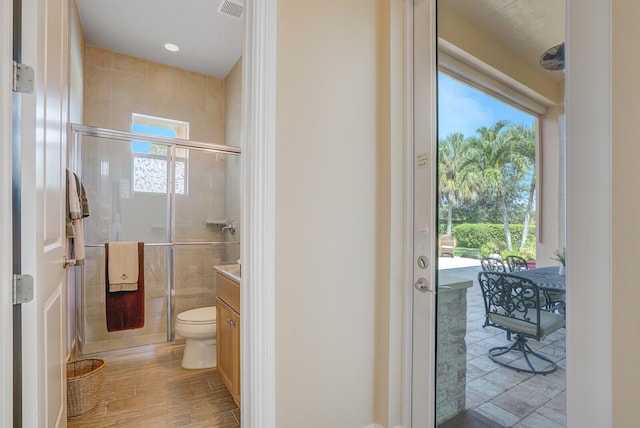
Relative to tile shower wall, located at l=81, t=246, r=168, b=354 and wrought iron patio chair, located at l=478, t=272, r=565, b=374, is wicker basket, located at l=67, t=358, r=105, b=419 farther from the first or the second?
wrought iron patio chair, located at l=478, t=272, r=565, b=374

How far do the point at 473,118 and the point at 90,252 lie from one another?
10.9 feet

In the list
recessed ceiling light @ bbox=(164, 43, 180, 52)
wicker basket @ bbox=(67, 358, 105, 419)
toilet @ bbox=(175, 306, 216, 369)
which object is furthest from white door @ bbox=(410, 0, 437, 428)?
recessed ceiling light @ bbox=(164, 43, 180, 52)

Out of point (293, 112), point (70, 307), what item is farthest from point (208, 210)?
point (293, 112)

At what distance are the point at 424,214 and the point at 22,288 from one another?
153 cm

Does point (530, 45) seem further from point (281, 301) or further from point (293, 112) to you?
point (281, 301)

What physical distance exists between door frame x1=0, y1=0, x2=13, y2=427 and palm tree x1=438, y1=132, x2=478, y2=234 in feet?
5.16

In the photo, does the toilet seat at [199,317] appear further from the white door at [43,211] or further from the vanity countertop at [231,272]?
the white door at [43,211]

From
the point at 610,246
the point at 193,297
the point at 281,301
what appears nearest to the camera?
the point at 610,246

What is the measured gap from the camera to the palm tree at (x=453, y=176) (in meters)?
1.33

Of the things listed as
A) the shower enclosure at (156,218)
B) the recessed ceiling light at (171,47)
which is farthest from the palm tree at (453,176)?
the recessed ceiling light at (171,47)

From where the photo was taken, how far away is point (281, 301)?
1286 mm

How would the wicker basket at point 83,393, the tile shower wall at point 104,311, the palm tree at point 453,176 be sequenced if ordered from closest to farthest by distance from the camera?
the palm tree at point 453,176 < the wicker basket at point 83,393 < the tile shower wall at point 104,311

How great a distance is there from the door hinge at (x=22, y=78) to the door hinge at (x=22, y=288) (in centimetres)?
59

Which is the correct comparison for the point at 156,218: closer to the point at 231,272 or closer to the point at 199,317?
the point at 199,317
